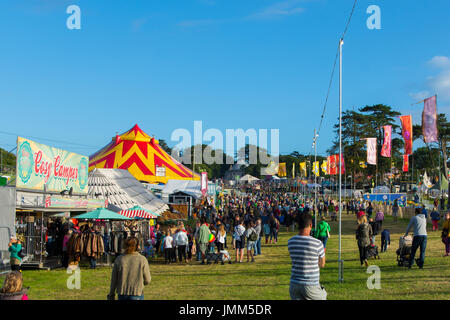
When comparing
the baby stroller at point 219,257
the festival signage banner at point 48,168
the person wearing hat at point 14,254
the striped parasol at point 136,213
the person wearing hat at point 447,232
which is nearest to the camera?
the person wearing hat at point 14,254

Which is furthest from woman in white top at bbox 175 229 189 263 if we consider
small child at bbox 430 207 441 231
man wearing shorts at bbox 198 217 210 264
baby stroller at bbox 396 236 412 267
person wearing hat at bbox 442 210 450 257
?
small child at bbox 430 207 441 231

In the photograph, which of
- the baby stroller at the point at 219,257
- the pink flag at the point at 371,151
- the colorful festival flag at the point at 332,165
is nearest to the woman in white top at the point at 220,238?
the baby stroller at the point at 219,257

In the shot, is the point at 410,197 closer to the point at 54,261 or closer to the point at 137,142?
the point at 137,142

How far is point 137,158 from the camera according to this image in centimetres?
4181

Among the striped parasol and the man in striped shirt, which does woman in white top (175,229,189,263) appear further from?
the man in striped shirt

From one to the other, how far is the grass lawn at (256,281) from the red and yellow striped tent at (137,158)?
88.9ft

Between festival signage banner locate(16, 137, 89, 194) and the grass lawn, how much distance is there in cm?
356

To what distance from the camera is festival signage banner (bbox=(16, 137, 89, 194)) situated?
14405 millimetres

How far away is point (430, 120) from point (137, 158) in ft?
93.0

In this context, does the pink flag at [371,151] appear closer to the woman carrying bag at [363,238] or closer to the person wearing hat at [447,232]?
the person wearing hat at [447,232]

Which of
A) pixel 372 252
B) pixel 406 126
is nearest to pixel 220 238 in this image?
pixel 372 252

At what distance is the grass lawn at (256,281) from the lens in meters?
8.73

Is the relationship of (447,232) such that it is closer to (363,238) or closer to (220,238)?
(363,238)
